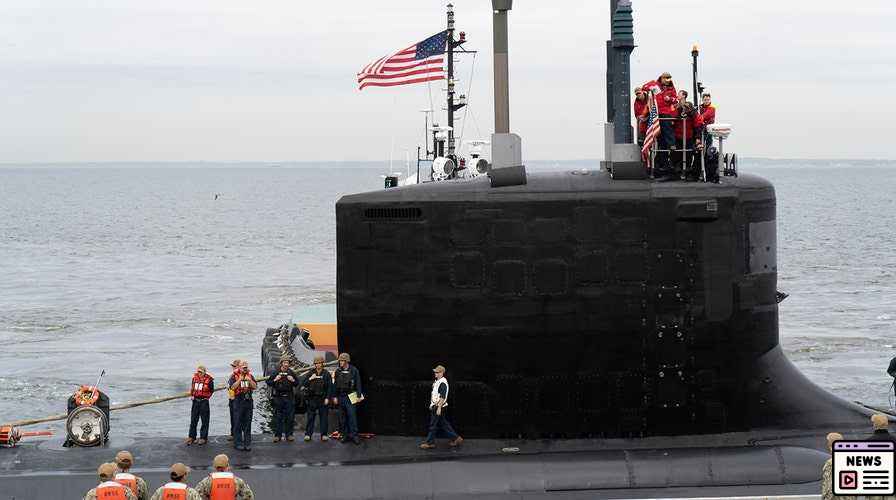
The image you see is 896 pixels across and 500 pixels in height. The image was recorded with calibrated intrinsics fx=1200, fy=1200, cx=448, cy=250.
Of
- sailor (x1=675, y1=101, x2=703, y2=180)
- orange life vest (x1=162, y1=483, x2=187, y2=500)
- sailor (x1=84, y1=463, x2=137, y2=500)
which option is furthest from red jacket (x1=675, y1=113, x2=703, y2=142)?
sailor (x1=84, y1=463, x2=137, y2=500)

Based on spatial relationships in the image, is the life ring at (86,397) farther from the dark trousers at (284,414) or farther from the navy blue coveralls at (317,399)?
the navy blue coveralls at (317,399)

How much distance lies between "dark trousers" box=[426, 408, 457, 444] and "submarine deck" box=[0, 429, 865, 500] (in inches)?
7.8

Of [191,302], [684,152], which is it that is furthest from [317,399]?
[191,302]

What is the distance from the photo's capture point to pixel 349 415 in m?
16.1

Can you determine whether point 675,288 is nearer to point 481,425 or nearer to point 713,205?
point 713,205

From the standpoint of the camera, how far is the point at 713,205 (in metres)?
15.0

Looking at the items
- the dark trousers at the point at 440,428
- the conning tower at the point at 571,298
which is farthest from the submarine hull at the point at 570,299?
the dark trousers at the point at 440,428

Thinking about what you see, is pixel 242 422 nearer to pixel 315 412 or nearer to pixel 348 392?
pixel 315 412

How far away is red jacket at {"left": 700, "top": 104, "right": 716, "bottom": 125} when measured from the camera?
52.9 ft

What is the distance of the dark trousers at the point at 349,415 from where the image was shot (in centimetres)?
1606

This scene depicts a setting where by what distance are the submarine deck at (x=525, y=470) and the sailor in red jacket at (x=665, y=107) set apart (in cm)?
366

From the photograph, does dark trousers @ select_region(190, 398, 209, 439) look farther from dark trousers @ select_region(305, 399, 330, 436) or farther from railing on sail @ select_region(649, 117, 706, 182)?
railing on sail @ select_region(649, 117, 706, 182)

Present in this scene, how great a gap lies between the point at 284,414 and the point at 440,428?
2928 mm

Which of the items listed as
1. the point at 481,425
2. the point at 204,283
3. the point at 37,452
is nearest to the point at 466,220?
the point at 481,425
